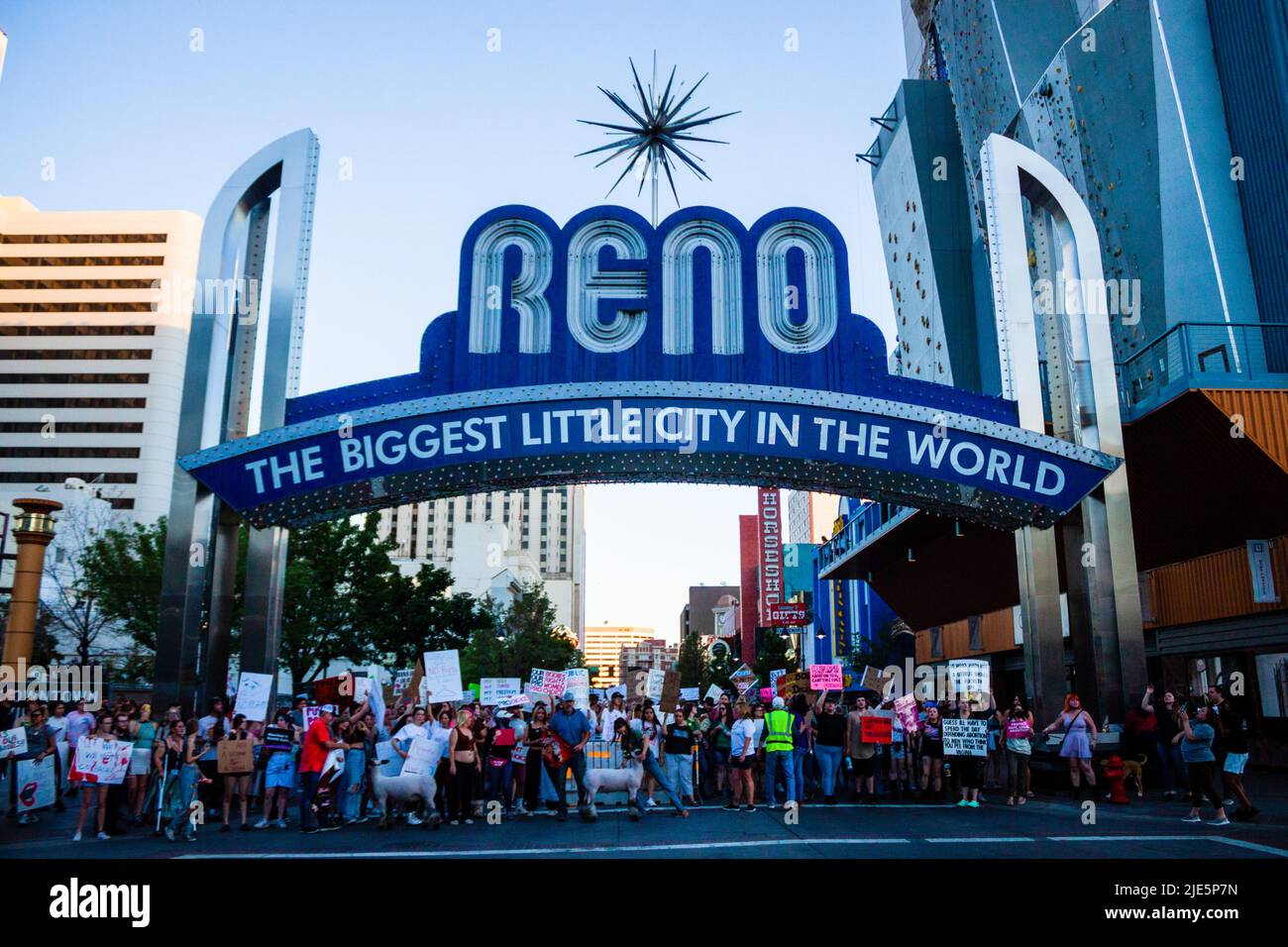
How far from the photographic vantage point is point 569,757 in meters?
15.4

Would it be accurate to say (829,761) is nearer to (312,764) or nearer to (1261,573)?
(312,764)

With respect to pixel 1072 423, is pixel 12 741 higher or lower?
lower

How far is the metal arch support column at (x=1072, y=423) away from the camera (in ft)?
57.8

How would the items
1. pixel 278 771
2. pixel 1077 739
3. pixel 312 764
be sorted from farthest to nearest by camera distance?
pixel 1077 739
pixel 278 771
pixel 312 764

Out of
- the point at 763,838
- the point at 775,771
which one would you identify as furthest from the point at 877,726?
the point at 763,838

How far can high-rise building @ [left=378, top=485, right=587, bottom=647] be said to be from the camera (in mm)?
158875

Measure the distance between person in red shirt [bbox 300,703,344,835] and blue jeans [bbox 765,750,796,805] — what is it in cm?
699

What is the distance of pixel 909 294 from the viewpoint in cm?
4569

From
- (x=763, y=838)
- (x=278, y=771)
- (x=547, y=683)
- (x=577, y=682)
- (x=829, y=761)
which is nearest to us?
(x=763, y=838)

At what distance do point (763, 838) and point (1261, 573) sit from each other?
1538cm

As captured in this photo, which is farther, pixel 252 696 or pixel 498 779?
pixel 498 779

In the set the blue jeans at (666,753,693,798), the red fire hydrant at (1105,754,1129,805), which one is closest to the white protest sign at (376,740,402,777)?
the blue jeans at (666,753,693,798)

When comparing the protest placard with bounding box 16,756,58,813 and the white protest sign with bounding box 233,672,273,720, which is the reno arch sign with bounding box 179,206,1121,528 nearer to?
the white protest sign with bounding box 233,672,273,720

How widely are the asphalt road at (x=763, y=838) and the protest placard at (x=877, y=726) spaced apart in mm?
1709
